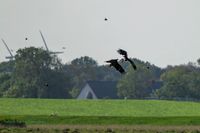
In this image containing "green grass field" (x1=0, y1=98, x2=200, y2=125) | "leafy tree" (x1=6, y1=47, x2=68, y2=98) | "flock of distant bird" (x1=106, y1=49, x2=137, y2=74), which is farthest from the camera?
"leafy tree" (x1=6, y1=47, x2=68, y2=98)

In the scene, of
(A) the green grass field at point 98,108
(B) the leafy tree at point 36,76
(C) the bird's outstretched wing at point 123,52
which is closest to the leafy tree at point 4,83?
(B) the leafy tree at point 36,76

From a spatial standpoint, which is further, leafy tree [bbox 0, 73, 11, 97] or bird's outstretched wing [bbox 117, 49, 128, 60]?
leafy tree [bbox 0, 73, 11, 97]

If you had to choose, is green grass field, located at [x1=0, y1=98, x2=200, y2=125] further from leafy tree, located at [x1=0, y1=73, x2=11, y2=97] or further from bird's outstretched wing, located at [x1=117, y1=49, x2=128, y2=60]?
leafy tree, located at [x1=0, y1=73, x2=11, y2=97]

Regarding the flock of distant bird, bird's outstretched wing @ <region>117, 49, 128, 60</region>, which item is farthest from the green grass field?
bird's outstretched wing @ <region>117, 49, 128, 60</region>

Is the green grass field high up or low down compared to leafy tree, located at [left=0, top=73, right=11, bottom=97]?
down

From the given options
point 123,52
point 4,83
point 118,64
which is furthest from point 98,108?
point 4,83

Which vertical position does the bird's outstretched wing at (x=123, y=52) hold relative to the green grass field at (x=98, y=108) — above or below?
below

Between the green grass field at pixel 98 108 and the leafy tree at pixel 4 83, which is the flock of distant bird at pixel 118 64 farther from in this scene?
the leafy tree at pixel 4 83

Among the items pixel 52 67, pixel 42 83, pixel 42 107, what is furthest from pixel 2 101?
pixel 52 67

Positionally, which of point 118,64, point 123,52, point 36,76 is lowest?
point 118,64

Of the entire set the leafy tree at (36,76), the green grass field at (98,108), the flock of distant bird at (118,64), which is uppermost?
the leafy tree at (36,76)

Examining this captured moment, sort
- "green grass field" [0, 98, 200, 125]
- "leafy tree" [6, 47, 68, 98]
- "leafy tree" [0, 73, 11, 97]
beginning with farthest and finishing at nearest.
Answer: "leafy tree" [0, 73, 11, 97]
"leafy tree" [6, 47, 68, 98]
"green grass field" [0, 98, 200, 125]

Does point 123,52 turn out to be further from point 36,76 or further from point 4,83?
point 4,83

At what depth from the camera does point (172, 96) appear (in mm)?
181125
